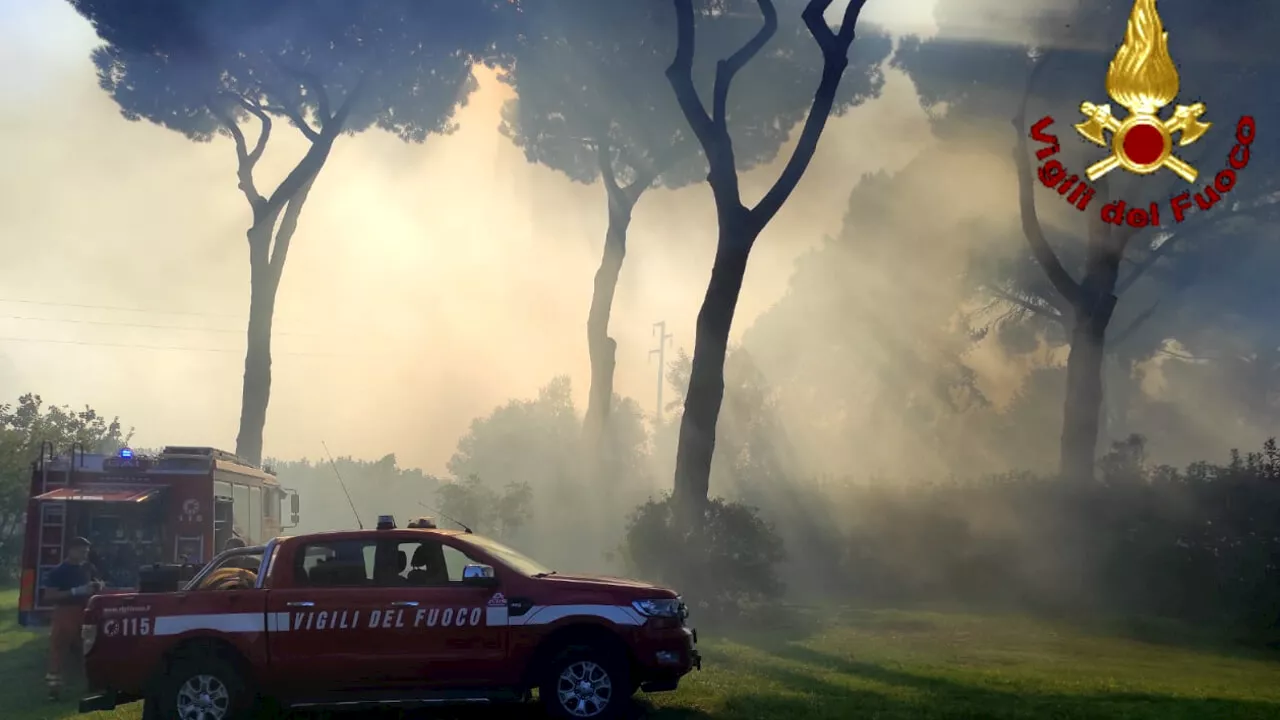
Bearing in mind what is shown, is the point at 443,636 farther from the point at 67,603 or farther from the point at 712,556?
the point at 712,556

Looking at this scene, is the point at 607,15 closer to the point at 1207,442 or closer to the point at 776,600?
the point at 776,600

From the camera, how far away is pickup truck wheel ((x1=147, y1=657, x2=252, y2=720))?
10.6 m

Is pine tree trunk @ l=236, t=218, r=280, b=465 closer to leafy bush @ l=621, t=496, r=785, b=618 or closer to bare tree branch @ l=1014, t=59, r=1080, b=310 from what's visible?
leafy bush @ l=621, t=496, r=785, b=618

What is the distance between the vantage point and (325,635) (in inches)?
422

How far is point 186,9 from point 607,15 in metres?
10.9

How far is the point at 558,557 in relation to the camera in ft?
122

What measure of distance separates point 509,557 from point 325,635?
1.82 meters

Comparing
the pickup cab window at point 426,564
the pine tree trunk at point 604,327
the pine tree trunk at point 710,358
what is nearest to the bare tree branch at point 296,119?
the pine tree trunk at point 604,327

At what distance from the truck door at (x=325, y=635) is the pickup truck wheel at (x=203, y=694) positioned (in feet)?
1.23

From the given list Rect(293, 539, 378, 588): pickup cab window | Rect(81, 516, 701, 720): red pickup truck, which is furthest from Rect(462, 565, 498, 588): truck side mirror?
Rect(293, 539, 378, 588): pickup cab window

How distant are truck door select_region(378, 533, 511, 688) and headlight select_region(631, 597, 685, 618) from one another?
4.00 ft

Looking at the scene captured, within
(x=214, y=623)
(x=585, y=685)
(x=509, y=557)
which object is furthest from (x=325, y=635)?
(x=585, y=685)

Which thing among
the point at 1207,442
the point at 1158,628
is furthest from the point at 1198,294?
→ the point at 1158,628

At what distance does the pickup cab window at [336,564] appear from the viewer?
10.9 m
